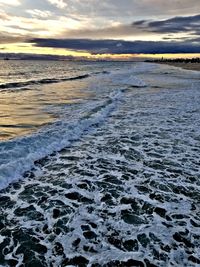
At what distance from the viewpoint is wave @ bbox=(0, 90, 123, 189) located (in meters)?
7.72

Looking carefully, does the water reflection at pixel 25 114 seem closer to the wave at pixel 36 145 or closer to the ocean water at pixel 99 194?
the ocean water at pixel 99 194

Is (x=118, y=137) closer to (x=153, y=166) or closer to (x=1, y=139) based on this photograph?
(x=153, y=166)

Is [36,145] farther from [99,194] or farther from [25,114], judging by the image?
[25,114]

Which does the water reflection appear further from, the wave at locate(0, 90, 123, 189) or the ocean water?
the wave at locate(0, 90, 123, 189)

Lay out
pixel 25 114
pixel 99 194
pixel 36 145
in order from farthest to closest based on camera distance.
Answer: pixel 25 114, pixel 36 145, pixel 99 194

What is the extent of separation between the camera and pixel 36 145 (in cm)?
989

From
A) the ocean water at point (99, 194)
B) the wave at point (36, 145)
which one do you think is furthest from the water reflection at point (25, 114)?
the wave at point (36, 145)

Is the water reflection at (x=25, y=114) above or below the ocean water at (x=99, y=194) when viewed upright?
above

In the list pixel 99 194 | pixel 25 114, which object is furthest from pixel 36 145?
pixel 25 114

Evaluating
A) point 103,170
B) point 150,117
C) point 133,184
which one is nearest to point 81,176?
point 103,170

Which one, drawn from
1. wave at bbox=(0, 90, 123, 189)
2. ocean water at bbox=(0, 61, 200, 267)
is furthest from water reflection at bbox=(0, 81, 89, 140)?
wave at bbox=(0, 90, 123, 189)

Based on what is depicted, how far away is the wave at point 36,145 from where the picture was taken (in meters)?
7.72

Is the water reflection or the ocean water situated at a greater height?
the water reflection

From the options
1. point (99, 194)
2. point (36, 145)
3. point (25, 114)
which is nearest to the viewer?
point (99, 194)
